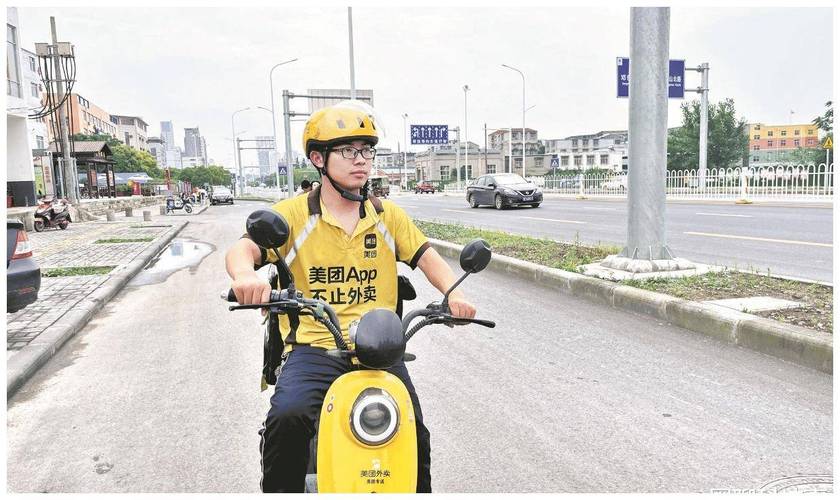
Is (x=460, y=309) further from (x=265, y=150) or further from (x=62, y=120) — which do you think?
(x=265, y=150)

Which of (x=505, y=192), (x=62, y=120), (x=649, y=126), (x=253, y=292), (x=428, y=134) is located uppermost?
(x=428, y=134)

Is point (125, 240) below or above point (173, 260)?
above

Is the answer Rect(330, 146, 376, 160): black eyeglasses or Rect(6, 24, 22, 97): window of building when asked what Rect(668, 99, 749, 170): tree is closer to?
Rect(6, 24, 22, 97): window of building

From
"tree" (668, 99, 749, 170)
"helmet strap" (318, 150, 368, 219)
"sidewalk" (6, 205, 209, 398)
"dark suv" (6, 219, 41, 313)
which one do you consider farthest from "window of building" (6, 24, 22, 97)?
"tree" (668, 99, 749, 170)

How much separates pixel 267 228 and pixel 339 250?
0.57 m

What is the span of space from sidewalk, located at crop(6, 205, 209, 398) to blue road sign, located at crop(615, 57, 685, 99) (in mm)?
19293

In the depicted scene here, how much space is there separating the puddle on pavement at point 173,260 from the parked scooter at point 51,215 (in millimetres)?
5769

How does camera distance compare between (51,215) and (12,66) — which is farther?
(12,66)

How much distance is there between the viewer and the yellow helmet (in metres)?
2.35

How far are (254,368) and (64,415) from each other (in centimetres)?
126

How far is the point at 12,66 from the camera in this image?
22.3 meters

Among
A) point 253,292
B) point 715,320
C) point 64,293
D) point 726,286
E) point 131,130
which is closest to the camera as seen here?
point 253,292

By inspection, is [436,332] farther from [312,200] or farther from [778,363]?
[312,200]

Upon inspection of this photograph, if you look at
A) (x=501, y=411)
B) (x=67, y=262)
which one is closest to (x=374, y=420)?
(x=501, y=411)
